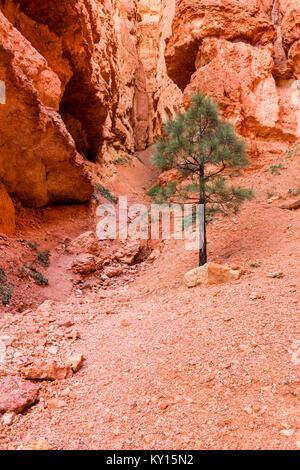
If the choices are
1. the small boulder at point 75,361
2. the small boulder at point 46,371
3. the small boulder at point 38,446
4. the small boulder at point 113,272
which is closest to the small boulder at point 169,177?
the small boulder at point 113,272

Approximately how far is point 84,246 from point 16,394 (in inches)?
228

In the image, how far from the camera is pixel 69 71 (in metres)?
9.99

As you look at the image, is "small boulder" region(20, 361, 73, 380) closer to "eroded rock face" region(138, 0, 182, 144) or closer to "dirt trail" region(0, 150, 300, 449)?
"dirt trail" region(0, 150, 300, 449)

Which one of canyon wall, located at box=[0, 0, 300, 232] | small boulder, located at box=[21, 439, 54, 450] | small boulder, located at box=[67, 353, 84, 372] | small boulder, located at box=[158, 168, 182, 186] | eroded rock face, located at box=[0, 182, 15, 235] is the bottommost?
small boulder, located at box=[67, 353, 84, 372]

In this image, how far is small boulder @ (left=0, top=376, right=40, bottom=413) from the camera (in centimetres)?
208

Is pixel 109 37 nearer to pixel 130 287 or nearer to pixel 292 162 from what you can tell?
Result: pixel 292 162

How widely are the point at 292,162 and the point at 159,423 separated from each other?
1062 cm

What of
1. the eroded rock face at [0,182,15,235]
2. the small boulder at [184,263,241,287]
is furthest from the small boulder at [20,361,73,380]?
the eroded rock face at [0,182,15,235]

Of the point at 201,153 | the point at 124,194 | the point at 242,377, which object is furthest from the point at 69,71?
the point at 242,377

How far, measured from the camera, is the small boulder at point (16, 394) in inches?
82.0

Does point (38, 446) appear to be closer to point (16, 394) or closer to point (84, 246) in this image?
point (16, 394)

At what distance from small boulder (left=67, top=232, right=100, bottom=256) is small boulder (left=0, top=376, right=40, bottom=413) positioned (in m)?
5.45

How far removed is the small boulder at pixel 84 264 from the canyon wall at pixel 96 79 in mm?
2090

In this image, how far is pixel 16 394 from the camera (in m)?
2.20
